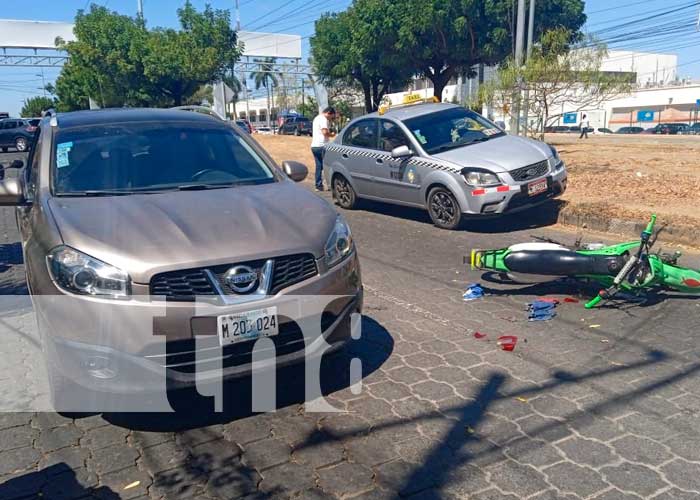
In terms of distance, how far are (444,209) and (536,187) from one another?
1244mm

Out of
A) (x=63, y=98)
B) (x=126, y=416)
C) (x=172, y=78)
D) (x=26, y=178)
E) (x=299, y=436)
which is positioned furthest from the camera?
(x=63, y=98)

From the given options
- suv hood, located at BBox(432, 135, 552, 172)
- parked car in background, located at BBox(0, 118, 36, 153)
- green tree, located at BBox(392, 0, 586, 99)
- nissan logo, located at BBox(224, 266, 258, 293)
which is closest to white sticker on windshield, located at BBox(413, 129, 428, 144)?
suv hood, located at BBox(432, 135, 552, 172)

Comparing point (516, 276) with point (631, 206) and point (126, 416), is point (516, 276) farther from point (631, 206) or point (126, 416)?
point (631, 206)

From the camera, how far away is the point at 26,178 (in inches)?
204

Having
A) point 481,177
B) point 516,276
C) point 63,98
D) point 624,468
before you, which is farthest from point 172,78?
point 624,468

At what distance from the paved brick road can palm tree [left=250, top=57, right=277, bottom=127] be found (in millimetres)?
53054

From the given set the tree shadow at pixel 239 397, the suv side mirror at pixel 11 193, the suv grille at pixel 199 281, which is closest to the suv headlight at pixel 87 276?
the suv grille at pixel 199 281

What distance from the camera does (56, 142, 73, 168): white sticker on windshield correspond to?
14.5 ft

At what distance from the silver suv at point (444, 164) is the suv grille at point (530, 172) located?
0.01m

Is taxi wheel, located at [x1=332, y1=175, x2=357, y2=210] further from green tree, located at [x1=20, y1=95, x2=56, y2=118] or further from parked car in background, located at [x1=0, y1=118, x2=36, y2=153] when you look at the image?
green tree, located at [x1=20, y1=95, x2=56, y2=118]

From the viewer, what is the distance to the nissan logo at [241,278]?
10.7 ft

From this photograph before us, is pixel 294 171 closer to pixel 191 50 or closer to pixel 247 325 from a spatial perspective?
pixel 247 325

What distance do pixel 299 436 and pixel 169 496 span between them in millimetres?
764

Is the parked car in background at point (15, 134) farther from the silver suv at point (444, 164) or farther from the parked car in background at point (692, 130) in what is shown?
the parked car in background at point (692, 130)
